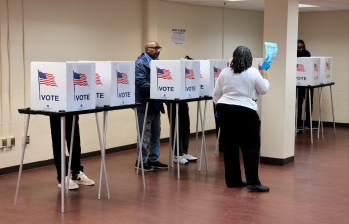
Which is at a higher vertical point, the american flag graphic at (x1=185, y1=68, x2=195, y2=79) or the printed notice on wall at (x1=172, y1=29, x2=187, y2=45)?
Answer: the printed notice on wall at (x1=172, y1=29, x2=187, y2=45)

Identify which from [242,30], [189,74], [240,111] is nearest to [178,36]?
[242,30]

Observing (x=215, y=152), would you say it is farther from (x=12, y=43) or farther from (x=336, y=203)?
(x=12, y=43)

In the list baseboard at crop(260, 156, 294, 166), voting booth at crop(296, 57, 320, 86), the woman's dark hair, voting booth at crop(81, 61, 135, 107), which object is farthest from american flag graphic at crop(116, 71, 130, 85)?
voting booth at crop(296, 57, 320, 86)

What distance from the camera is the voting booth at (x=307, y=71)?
741 cm

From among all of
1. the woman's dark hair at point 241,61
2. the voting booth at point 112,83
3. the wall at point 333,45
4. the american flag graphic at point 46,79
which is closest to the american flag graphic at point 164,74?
the voting booth at point 112,83

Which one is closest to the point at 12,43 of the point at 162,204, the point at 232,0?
the point at 162,204

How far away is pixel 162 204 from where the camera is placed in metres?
4.22

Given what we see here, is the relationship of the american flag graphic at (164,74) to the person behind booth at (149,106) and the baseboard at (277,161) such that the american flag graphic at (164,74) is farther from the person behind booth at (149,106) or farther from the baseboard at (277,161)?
the baseboard at (277,161)

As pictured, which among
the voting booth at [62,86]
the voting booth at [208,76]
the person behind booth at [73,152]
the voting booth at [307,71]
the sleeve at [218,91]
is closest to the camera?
the voting booth at [62,86]

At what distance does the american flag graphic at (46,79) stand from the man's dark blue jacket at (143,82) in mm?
1520

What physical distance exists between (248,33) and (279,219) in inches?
236

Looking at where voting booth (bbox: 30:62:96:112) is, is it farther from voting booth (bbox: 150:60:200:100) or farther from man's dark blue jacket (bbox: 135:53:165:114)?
man's dark blue jacket (bbox: 135:53:165:114)

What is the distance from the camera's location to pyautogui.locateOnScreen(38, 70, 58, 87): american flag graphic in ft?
12.8

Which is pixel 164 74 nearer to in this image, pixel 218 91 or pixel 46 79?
pixel 218 91
